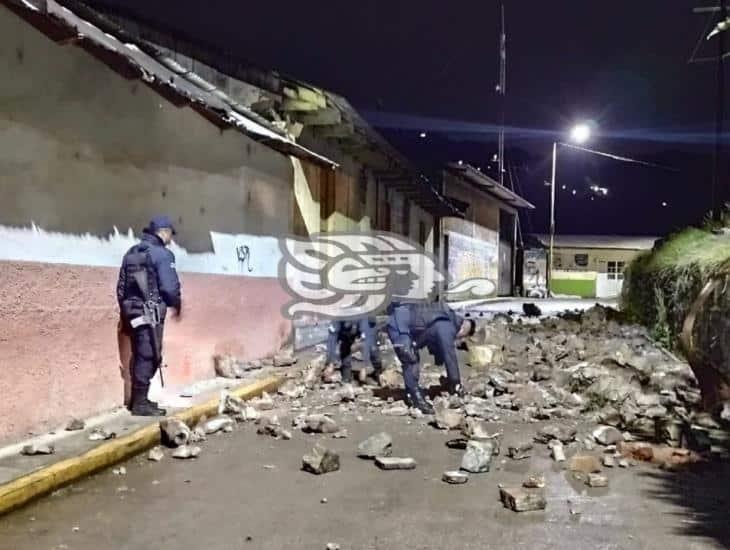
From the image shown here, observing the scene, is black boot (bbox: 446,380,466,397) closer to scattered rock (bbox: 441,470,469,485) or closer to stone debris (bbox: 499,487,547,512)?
scattered rock (bbox: 441,470,469,485)

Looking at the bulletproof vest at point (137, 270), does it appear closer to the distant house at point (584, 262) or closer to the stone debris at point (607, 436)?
the stone debris at point (607, 436)

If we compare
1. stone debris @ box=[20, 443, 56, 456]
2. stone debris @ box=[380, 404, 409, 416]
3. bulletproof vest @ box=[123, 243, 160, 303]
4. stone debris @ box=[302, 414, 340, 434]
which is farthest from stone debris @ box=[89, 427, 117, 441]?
stone debris @ box=[380, 404, 409, 416]

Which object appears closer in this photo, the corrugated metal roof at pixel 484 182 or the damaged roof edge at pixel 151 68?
the damaged roof edge at pixel 151 68

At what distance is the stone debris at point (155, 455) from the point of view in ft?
19.8

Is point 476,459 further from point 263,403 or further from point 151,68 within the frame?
point 151,68

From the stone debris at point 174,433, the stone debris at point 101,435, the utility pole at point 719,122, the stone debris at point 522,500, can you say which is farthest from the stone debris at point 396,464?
the utility pole at point 719,122

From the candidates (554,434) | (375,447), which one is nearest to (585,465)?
(554,434)

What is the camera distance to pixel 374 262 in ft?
58.1

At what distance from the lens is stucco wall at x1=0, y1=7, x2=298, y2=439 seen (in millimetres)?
5832

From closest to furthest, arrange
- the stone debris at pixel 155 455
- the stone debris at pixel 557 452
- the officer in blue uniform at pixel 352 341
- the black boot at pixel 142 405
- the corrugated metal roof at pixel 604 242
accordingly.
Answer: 1. the stone debris at pixel 155 455
2. the stone debris at pixel 557 452
3. the black boot at pixel 142 405
4. the officer in blue uniform at pixel 352 341
5. the corrugated metal roof at pixel 604 242

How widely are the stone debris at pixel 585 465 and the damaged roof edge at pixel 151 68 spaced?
4612mm

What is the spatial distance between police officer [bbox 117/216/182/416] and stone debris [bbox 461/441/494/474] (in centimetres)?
290

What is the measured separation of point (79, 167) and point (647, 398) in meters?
6.34

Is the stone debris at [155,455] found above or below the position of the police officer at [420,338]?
below
